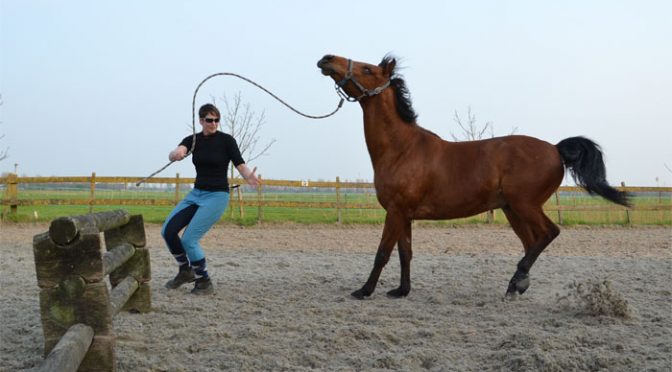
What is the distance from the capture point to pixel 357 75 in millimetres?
5676

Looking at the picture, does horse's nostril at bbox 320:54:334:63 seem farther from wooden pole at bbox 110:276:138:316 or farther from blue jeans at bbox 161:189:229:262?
wooden pole at bbox 110:276:138:316

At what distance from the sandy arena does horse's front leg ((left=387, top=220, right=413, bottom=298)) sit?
14 cm

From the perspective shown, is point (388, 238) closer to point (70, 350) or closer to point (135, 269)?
point (135, 269)

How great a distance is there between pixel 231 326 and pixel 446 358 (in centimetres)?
162

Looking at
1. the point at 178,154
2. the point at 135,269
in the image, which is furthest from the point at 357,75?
the point at 135,269

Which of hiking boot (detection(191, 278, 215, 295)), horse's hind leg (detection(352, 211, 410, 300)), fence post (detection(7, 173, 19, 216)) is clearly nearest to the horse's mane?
horse's hind leg (detection(352, 211, 410, 300))

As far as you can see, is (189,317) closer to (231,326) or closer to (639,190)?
(231,326)

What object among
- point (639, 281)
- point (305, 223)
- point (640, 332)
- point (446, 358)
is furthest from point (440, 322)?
point (305, 223)

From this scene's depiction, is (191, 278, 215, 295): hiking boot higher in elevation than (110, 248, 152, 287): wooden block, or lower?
lower

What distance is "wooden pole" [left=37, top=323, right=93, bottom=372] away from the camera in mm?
2191

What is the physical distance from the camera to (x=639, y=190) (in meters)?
17.7

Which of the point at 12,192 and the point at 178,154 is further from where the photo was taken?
the point at 12,192

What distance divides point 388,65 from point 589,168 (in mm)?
2359

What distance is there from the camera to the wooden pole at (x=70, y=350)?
219 centimetres
